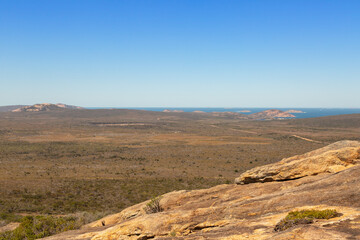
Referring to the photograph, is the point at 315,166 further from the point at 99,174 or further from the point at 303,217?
the point at 99,174

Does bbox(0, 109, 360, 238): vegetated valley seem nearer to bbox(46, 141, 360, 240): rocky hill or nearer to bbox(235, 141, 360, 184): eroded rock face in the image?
bbox(46, 141, 360, 240): rocky hill

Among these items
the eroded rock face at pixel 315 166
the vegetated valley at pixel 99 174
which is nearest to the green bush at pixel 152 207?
the vegetated valley at pixel 99 174

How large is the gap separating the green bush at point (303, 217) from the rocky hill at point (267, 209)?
6 cm

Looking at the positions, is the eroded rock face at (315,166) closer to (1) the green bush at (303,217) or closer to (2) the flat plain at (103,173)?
(1) the green bush at (303,217)

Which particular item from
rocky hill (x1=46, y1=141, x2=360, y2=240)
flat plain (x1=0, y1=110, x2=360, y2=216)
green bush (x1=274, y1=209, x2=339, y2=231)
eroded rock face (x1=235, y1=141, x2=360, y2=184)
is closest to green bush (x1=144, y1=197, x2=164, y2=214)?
rocky hill (x1=46, y1=141, x2=360, y2=240)

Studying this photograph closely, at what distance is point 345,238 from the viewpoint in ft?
20.0

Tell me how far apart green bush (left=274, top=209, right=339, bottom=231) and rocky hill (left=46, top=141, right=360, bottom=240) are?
0.06 m

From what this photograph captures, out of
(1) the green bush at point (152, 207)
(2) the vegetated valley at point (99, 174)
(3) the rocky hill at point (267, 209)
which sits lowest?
(2) the vegetated valley at point (99, 174)

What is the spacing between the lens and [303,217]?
314 inches

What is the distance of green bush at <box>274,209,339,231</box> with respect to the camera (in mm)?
Answer: 7551

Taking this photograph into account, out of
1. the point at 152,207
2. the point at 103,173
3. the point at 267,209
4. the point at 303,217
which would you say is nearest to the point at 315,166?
the point at 267,209

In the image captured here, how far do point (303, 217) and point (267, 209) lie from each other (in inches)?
88.5

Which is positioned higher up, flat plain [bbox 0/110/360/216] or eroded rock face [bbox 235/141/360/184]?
eroded rock face [bbox 235/141/360/184]

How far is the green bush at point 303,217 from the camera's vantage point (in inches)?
297
